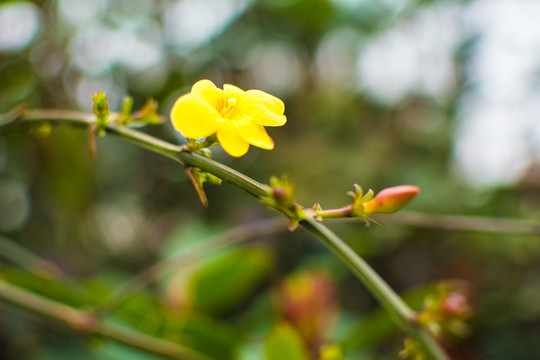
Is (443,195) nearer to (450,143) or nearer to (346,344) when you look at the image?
(450,143)

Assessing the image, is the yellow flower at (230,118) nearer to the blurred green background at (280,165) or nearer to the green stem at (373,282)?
the green stem at (373,282)

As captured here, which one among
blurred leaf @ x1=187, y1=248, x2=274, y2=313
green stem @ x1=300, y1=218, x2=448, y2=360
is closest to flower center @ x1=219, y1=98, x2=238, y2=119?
green stem @ x1=300, y1=218, x2=448, y2=360

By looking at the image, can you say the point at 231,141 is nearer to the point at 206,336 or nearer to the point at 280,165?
the point at 206,336

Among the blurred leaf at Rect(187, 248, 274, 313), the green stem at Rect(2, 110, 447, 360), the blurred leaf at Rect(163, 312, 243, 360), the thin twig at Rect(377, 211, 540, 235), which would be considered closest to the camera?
the green stem at Rect(2, 110, 447, 360)

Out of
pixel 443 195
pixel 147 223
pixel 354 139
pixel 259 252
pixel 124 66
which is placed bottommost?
pixel 259 252

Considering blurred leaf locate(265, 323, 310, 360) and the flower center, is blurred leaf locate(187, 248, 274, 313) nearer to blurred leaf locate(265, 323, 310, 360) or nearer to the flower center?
blurred leaf locate(265, 323, 310, 360)

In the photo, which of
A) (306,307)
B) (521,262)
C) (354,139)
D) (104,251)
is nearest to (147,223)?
(104,251)

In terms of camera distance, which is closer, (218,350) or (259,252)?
(218,350)

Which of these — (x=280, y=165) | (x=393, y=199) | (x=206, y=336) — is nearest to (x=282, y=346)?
(x=206, y=336)

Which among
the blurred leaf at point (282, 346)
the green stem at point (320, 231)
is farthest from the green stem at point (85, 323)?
the green stem at point (320, 231)
